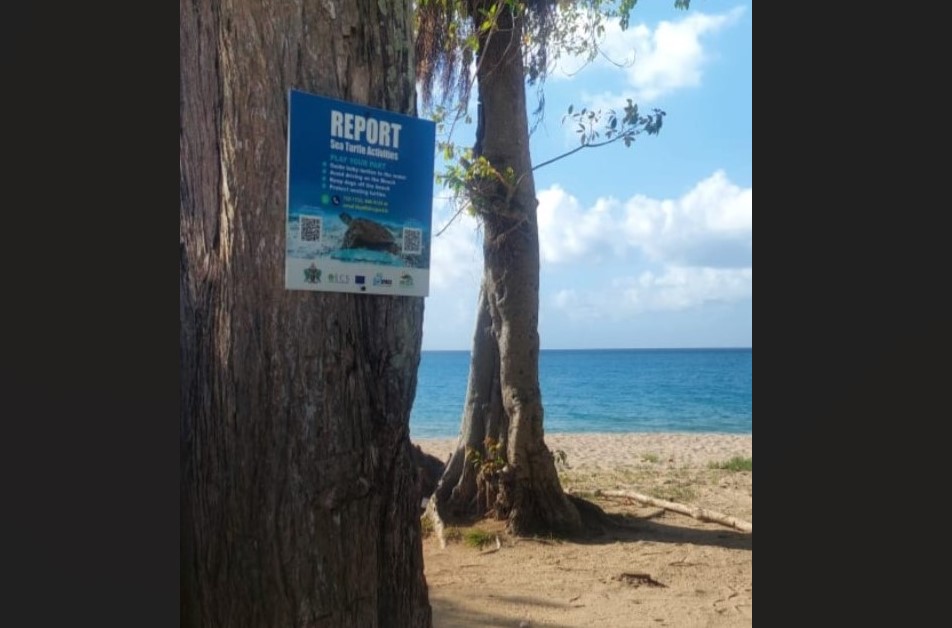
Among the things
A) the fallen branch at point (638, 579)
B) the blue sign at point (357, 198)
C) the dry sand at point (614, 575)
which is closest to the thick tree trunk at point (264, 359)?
the blue sign at point (357, 198)

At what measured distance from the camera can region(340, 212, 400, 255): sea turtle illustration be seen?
2462 millimetres

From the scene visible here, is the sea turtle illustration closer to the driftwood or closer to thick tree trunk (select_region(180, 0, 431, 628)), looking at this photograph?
thick tree trunk (select_region(180, 0, 431, 628))

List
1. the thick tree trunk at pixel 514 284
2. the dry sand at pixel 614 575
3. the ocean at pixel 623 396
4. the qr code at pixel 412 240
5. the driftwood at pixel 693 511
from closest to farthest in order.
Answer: the qr code at pixel 412 240 → the dry sand at pixel 614 575 → the thick tree trunk at pixel 514 284 → the driftwood at pixel 693 511 → the ocean at pixel 623 396

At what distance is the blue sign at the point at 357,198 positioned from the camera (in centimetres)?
237

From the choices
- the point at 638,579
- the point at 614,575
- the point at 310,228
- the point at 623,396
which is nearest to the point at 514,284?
the point at 614,575

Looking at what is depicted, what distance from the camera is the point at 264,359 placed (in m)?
2.34

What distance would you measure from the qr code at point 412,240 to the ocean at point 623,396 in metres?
20.6

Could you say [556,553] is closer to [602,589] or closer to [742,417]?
[602,589]

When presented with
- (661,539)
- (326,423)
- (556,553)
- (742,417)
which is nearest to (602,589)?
(556,553)

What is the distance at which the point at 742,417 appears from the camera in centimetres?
4356

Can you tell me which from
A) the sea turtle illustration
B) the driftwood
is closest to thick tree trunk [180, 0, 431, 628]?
the sea turtle illustration

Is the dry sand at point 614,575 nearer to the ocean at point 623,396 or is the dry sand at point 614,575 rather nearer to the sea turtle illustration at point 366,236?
the sea turtle illustration at point 366,236

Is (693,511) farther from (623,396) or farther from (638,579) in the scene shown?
(623,396)

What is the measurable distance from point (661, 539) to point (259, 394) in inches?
241
